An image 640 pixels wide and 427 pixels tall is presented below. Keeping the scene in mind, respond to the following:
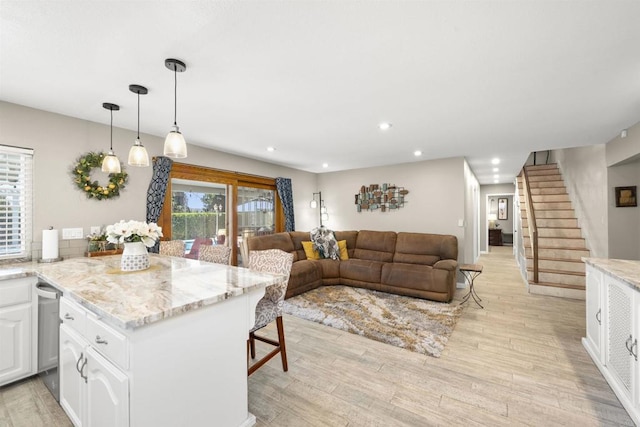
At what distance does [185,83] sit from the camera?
7.39 feet

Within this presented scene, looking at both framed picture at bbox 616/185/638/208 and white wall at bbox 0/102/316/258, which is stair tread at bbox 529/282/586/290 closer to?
framed picture at bbox 616/185/638/208

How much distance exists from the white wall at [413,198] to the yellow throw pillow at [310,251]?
4.61 ft

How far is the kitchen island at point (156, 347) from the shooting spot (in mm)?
1224

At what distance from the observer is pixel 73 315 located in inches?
63.3

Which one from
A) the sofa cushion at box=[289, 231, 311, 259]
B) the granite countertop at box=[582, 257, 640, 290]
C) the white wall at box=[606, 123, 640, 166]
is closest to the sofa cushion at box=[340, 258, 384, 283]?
the sofa cushion at box=[289, 231, 311, 259]

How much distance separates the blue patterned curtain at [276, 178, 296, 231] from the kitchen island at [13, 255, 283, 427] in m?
3.97

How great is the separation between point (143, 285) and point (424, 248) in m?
4.46

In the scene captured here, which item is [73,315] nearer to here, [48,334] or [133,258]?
[133,258]

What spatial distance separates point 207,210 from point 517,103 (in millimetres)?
4374

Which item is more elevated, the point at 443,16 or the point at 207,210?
the point at 443,16

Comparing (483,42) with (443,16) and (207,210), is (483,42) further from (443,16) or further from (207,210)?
(207,210)

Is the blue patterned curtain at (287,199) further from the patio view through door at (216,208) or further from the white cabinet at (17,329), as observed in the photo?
the white cabinet at (17,329)

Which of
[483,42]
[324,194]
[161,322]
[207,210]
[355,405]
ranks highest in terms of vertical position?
[483,42]

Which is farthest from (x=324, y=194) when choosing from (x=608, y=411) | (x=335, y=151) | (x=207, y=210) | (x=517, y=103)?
(x=608, y=411)
